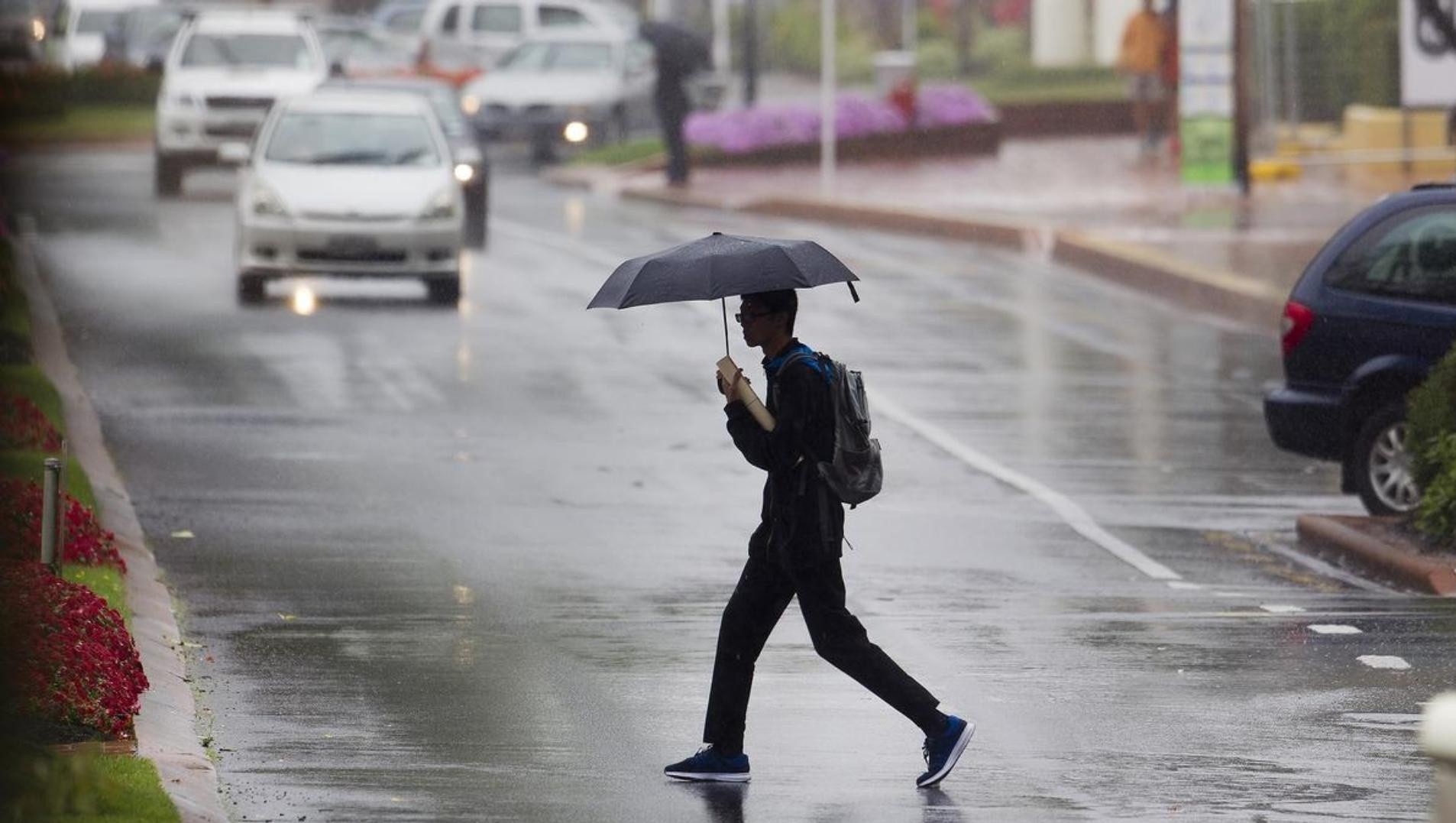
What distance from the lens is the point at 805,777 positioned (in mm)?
8445

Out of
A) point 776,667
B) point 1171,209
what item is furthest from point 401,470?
point 1171,209

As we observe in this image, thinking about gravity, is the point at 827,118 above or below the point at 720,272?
below

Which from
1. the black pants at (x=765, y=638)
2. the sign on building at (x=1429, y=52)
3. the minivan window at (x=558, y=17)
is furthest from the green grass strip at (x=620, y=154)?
the black pants at (x=765, y=638)

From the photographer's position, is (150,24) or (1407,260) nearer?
(1407,260)

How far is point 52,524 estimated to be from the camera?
9.77m

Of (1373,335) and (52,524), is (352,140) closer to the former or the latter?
(1373,335)

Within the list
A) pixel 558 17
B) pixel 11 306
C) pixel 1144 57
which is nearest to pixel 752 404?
pixel 11 306

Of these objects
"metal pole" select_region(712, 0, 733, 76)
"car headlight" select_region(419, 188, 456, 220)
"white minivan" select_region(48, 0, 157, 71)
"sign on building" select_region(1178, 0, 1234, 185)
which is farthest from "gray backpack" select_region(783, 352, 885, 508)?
"metal pole" select_region(712, 0, 733, 76)

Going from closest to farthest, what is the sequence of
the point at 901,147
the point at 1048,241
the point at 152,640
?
the point at 152,640
the point at 1048,241
the point at 901,147

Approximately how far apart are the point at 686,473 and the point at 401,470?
1.49 m

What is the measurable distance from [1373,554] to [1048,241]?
591 inches

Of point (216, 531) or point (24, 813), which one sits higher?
point (24, 813)

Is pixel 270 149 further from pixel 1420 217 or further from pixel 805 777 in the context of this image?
pixel 805 777

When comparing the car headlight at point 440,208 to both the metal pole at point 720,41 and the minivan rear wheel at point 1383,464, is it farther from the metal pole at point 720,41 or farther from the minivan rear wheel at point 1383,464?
the metal pole at point 720,41
